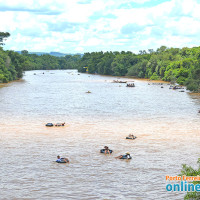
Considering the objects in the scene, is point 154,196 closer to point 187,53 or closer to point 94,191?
point 94,191

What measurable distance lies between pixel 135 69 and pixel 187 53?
38.4 metres

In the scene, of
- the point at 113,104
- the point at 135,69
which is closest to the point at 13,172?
the point at 113,104

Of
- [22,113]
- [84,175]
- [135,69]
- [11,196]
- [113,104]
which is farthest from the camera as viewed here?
[135,69]

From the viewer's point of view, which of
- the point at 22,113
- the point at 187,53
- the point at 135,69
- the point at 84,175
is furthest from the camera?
the point at 135,69

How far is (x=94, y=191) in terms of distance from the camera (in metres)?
26.7

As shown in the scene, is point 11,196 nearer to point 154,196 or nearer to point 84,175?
point 84,175

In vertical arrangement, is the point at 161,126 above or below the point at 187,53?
below

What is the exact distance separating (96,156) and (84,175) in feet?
18.2

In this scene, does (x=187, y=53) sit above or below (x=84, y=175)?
above

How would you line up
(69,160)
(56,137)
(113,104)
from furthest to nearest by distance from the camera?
(113,104)
(56,137)
(69,160)

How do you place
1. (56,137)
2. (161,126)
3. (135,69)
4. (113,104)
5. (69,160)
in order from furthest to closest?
(135,69) < (113,104) < (161,126) < (56,137) < (69,160)

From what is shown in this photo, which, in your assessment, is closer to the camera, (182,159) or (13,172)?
(13,172)

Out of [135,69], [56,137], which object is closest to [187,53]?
[135,69]

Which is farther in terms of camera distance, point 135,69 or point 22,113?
point 135,69
